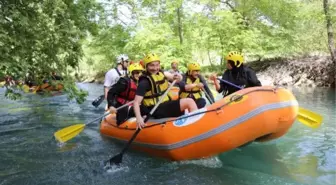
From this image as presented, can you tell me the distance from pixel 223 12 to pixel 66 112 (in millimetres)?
12540

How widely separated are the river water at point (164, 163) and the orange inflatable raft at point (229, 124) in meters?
0.32

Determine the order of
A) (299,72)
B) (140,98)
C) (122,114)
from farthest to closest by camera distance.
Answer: (299,72) → (122,114) → (140,98)

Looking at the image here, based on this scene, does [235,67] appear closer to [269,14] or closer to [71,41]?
[71,41]

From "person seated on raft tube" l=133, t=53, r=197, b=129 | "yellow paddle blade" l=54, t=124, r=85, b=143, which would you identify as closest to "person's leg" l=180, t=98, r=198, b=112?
"person seated on raft tube" l=133, t=53, r=197, b=129

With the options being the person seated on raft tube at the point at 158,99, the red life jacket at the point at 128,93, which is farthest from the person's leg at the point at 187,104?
the red life jacket at the point at 128,93

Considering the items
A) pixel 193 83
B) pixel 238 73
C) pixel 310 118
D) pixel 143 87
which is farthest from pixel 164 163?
pixel 310 118

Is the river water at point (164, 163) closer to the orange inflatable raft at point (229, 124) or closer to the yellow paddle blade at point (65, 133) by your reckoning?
the yellow paddle blade at point (65, 133)

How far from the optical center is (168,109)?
536 centimetres

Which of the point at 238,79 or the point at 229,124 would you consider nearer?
the point at 229,124

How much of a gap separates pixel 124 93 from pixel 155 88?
131 centimetres

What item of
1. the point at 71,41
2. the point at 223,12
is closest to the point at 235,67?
the point at 71,41

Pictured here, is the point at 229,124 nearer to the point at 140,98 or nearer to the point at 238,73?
the point at 140,98

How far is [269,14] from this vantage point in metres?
23.1

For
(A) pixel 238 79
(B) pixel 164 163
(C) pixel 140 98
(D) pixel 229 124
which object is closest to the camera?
(D) pixel 229 124
